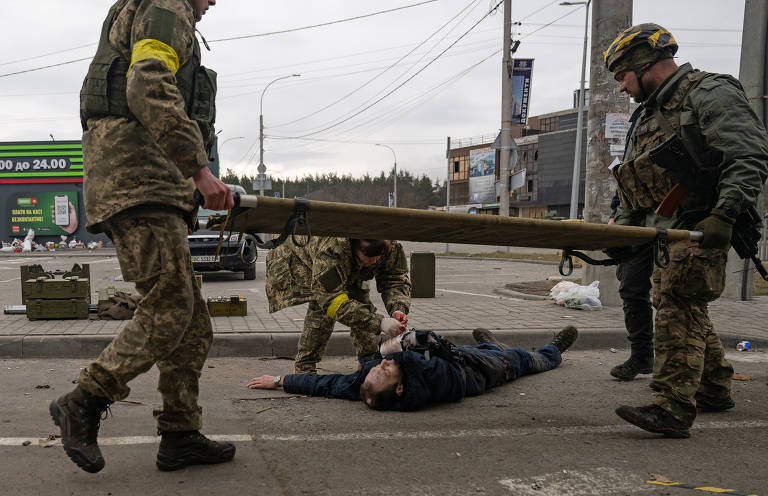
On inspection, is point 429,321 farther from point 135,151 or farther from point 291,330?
point 135,151

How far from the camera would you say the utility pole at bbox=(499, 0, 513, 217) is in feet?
51.4

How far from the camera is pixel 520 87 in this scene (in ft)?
55.0

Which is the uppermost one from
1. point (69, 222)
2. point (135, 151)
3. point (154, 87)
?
point (154, 87)

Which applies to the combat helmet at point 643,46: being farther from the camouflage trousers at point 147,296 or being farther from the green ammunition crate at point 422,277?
the green ammunition crate at point 422,277

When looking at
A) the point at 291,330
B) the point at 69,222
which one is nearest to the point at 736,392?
the point at 291,330

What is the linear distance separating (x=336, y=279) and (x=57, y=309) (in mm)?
3682

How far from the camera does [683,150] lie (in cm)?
327

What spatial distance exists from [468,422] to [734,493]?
1.38m

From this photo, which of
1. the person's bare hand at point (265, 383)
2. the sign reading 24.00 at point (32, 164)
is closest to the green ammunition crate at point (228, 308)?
the person's bare hand at point (265, 383)

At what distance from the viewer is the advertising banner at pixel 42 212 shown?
110ft

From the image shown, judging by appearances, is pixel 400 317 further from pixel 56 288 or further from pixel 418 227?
pixel 56 288

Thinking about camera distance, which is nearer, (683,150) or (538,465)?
(538,465)

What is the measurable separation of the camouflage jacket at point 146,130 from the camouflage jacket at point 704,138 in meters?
2.43

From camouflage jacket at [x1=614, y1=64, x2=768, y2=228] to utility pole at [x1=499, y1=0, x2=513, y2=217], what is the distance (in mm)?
11924
